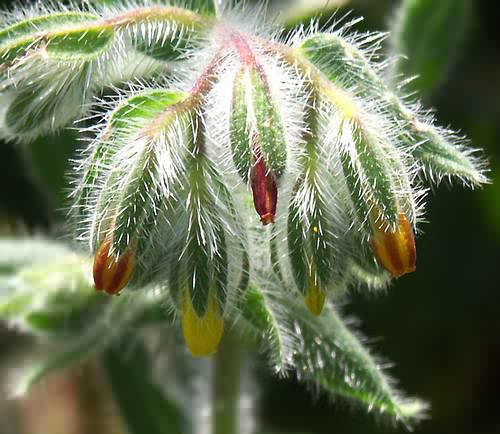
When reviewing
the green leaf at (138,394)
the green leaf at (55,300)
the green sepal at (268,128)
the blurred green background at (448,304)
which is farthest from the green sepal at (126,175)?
the blurred green background at (448,304)

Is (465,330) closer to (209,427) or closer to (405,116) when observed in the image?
(209,427)

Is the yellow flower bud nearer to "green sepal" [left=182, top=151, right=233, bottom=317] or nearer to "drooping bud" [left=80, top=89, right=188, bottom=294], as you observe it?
"green sepal" [left=182, top=151, right=233, bottom=317]

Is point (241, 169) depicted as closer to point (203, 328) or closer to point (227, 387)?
point (203, 328)

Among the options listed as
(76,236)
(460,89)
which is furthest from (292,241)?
(460,89)

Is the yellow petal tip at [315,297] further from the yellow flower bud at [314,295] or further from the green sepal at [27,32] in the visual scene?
the green sepal at [27,32]

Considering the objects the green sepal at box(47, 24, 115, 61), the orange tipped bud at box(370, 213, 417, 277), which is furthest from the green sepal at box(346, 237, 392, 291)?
the green sepal at box(47, 24, 115, 61)
